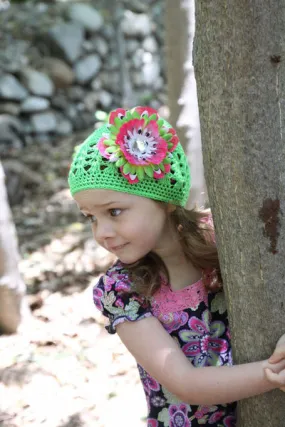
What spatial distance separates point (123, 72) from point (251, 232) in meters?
8.23

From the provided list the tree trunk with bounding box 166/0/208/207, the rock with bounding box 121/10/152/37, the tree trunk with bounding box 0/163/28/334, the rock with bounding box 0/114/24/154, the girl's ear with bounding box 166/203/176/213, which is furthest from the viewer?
the rock with bounding box 121/10/152/37

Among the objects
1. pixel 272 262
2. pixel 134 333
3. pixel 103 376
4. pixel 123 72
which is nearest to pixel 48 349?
pixel 103 376

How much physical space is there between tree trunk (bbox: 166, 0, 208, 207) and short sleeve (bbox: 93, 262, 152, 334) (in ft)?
5.45

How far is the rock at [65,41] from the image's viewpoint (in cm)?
902

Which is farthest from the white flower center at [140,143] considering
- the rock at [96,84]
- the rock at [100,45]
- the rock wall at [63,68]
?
the rock at [100,45]

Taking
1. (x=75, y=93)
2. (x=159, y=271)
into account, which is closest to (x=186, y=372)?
(x=159, y=271)

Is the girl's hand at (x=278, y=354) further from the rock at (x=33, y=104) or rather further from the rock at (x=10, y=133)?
the rock at (x=33, y=104)

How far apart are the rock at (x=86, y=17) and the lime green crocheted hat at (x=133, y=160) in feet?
27.7

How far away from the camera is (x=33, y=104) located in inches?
331

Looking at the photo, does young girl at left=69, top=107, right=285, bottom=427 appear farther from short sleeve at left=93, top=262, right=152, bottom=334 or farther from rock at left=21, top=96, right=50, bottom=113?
rock at left=21, top=96, right=50, bottom=113

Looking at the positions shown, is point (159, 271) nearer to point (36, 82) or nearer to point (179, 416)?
point (179, 416)

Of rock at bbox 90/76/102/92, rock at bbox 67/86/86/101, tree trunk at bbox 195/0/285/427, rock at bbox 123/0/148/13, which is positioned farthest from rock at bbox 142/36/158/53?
tree trunk at bbox 195/0/285/427

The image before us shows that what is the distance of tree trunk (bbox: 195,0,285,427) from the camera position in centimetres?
130

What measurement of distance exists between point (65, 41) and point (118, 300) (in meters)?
8.12
